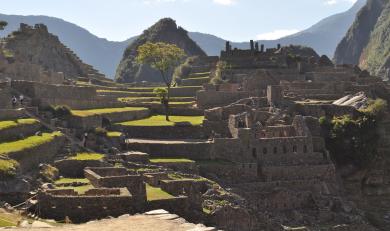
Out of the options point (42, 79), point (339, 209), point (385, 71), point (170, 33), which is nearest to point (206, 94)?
point (42, 79)

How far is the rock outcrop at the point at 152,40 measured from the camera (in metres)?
115

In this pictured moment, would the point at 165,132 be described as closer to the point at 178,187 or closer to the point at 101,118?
the point at 101,118

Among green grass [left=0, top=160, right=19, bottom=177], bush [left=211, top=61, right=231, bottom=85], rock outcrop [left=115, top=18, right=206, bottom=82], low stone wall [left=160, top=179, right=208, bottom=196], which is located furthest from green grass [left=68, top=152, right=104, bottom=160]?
rock outcrop [left=115, top=18, right=206, bottom=82]

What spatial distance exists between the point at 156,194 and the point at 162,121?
22387 millimetres

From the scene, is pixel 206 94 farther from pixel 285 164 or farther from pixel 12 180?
pixel 12 180

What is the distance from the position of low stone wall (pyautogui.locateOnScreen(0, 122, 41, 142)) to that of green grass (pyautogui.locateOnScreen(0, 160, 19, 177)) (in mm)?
5607

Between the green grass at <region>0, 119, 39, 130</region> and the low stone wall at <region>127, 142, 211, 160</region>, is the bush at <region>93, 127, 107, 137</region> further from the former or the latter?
the green grass at <region>0, 119, 39, 130</region>

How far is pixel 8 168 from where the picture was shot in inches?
1107

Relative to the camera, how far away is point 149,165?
135 ft

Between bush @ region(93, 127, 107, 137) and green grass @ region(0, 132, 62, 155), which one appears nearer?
green grass @ region(0, 132, 62, 155)

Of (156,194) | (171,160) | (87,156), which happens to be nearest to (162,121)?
(171,160)

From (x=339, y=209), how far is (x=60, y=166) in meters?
18.1

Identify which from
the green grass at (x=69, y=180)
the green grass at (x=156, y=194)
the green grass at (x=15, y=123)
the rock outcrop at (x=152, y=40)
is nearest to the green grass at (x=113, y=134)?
the green grass at (x=15, y=123)

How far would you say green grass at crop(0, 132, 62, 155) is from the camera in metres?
32.1
